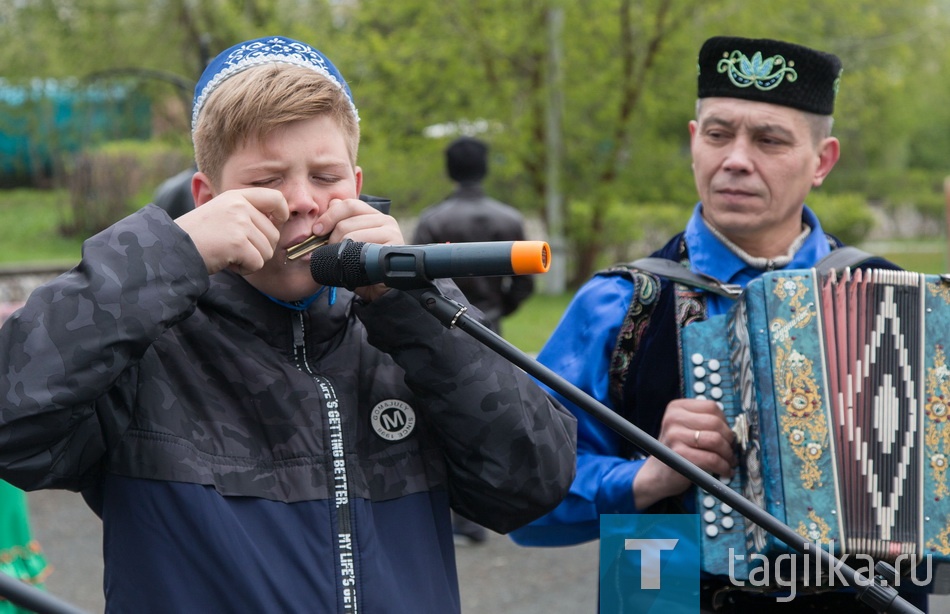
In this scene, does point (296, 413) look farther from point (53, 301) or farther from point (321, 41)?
point (321, 41)

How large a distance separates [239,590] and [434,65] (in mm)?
14521

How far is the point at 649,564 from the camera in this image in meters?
2.60

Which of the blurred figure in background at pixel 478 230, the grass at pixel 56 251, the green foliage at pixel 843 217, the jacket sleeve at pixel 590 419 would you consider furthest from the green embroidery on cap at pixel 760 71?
the green foliage at pixel 843 217

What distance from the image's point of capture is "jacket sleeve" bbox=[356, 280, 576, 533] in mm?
1959

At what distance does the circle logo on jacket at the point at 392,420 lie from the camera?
202 cm

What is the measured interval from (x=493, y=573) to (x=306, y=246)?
4.38 metres

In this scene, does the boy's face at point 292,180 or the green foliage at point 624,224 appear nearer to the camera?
the boy's face at point 292,180

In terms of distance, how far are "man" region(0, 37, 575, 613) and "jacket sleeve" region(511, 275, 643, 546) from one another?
0.51m

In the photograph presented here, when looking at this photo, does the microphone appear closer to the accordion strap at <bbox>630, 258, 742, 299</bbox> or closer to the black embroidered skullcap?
the accordion strap at <bbox>630, 258, 742, 299</bbox>

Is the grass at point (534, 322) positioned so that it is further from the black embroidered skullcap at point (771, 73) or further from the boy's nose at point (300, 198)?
the boy's nose at point (300, 198)

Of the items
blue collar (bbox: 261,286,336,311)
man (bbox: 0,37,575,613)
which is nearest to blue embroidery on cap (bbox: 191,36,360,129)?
man (bbox: 0,37,575,613)

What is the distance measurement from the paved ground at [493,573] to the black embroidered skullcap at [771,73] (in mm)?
3277

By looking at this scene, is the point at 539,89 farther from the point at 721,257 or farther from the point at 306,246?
the point at 306,246

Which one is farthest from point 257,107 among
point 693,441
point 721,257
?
point 721,257
